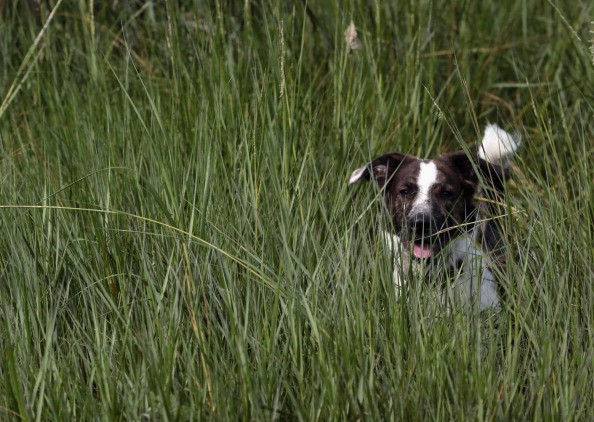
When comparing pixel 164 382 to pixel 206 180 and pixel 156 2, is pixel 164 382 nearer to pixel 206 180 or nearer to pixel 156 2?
pixel 206 180

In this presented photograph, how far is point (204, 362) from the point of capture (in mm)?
2855

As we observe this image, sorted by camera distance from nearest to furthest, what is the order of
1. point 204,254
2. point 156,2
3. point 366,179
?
point 204,254
point 366,179
point 156,2

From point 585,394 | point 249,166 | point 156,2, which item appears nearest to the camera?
point 585,394

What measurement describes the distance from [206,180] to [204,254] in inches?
10.7

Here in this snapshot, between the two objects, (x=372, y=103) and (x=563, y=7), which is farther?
(x=563, y=7)

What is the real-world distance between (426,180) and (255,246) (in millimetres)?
1336

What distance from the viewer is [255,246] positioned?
3.62 m

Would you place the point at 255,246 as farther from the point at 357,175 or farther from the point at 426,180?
the point at 426,180

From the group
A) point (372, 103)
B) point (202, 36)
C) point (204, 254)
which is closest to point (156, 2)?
point (202, 36)

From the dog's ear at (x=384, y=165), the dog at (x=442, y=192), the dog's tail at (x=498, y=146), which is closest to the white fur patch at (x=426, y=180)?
the dog at (x=442, y=192)

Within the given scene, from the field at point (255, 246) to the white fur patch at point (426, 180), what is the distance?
25 cm

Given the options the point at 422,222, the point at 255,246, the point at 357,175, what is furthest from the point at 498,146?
the point at 255,246

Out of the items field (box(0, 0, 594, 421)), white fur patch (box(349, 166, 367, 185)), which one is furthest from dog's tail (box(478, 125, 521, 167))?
white fur patch (box(349, 166, 367, 185))

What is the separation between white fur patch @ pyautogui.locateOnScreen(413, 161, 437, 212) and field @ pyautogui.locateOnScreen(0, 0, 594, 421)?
0.25 m
